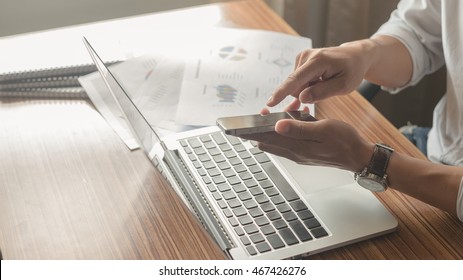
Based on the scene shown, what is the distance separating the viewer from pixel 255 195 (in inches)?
34.6

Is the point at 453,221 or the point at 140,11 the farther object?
the point at 140,11

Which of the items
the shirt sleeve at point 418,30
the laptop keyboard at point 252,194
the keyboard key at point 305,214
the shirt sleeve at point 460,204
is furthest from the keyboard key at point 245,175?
the shirt sleeve at point 418,30

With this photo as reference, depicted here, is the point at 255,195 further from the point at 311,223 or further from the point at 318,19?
the point at 318,19

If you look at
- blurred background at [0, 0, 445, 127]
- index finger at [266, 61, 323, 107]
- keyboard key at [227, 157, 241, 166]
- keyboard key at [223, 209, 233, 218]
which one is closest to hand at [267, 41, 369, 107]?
index finger at [266, 61, 323, 107]

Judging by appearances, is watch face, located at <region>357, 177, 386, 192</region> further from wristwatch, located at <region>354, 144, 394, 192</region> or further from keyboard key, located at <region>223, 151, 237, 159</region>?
keyboard key, located at <region>223, 151, 237, 159</region>

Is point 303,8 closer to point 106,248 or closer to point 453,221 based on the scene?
point 453,221

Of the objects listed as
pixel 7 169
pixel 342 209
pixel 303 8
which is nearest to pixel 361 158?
pixel 342 209

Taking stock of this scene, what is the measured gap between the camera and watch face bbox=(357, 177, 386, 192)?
887mm

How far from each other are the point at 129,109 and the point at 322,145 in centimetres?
28

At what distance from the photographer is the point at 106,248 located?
0.82 metres

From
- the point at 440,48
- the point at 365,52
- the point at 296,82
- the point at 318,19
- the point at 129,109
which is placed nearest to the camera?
the point at 129,109

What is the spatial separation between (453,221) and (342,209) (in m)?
0.16

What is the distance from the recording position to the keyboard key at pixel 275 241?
80 cm

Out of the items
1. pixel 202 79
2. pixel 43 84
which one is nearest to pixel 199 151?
pixel 202 79
